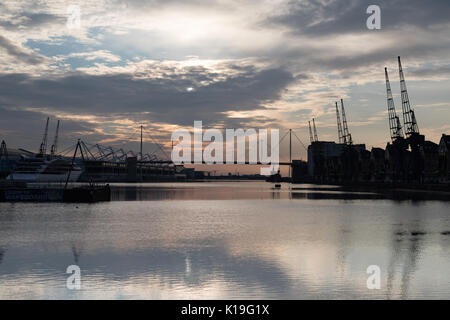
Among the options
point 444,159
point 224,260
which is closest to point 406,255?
point 224,260

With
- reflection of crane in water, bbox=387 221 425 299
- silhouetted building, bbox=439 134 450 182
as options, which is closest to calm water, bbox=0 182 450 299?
reflection of crane in water, bbox=387 221 425 299

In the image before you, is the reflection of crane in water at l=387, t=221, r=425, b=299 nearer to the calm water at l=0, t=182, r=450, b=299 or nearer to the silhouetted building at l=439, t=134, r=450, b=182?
the calm water at l=0, t=182, r=450, b=299

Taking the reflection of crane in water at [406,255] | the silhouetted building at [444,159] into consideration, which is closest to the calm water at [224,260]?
the reflection of crane in water at [406,255]

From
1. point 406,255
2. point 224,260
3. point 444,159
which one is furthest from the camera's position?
point 444,159

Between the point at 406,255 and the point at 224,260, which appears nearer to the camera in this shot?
the point at 224,260

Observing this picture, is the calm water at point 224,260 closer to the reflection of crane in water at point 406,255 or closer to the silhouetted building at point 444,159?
the reflection of crane in water at point 406,255

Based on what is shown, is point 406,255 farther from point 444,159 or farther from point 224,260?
point 444,159

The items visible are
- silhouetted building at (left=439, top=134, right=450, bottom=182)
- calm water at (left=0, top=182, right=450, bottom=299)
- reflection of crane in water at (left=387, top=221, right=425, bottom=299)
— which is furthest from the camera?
silhouetted building at (left=439, top=134, right=450, bottom=182)

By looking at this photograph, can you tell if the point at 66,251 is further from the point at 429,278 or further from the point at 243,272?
the point at 429,278

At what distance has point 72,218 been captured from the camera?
155 feet
